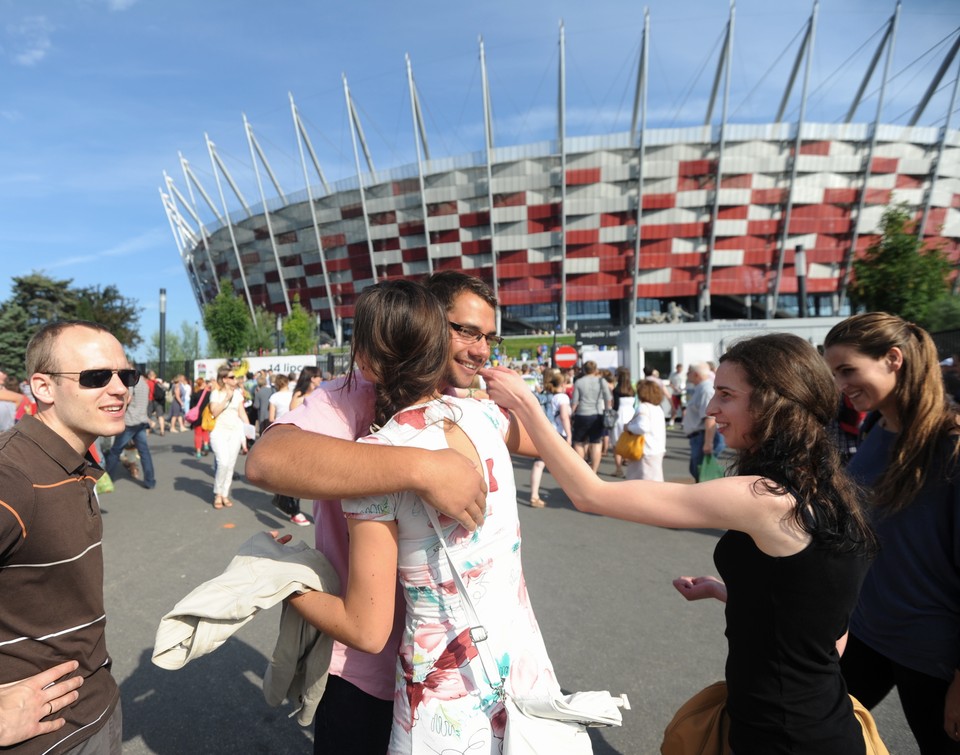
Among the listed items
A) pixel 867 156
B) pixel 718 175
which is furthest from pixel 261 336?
pixel 867 156

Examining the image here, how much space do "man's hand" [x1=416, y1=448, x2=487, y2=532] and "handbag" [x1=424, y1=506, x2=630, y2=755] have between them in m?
0.07

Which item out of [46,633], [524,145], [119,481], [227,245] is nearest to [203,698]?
[46,633]

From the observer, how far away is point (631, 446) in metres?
7.02

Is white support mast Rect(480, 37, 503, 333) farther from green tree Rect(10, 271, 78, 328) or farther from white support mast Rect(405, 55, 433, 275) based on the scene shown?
green tree Rect(10, 271, 78, 328)

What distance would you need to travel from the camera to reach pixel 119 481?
9008 millimetres

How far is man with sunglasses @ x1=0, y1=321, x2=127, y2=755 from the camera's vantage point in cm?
125

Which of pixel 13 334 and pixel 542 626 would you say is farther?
pixel 13 334

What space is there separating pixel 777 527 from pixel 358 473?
99 cm

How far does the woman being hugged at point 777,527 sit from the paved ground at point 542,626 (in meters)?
1.46

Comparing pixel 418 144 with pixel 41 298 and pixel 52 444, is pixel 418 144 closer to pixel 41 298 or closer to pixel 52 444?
pixel 41 298

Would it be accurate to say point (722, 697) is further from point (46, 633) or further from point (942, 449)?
point (46, 633)

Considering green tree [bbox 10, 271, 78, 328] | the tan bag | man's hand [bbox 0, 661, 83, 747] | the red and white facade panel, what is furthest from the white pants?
the red and white facade panel

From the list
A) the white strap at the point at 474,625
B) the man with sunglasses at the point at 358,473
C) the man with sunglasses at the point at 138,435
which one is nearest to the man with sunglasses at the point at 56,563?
the man with sunglasses at the point at 358,473

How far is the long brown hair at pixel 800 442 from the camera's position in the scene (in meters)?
1.37
